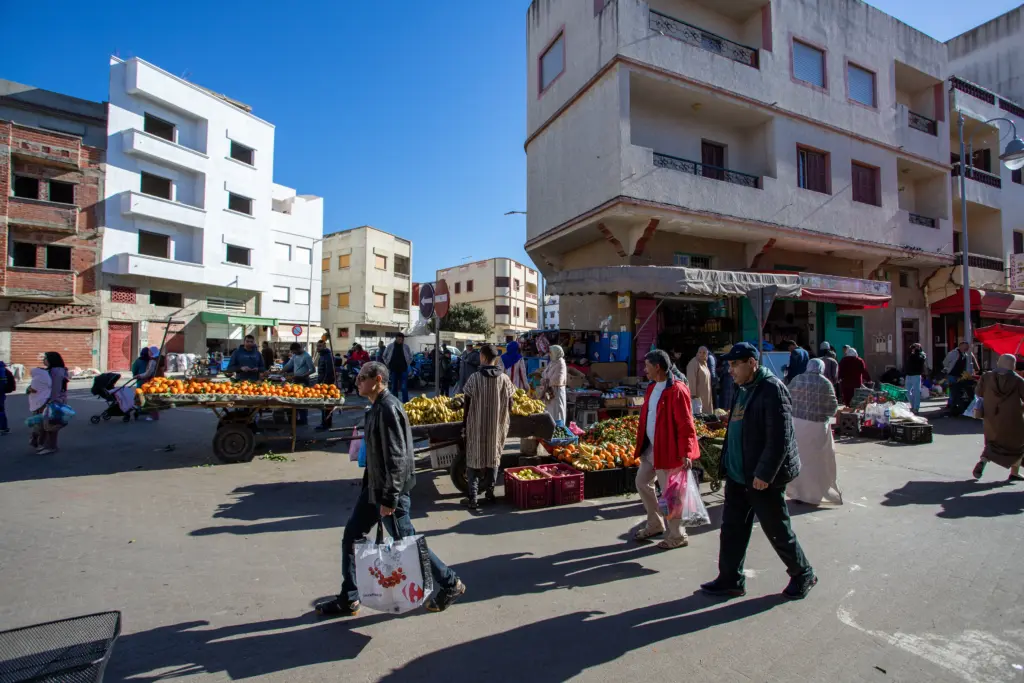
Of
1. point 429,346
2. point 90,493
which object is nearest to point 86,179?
point 429,346

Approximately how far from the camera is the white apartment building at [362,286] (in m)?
45.4

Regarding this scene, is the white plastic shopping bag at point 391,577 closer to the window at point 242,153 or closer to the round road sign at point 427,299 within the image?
the round road sign at point 427,299

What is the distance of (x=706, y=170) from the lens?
1566 centimetres

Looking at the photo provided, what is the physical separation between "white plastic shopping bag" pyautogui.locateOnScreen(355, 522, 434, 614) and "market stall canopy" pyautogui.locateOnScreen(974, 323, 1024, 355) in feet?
54.0

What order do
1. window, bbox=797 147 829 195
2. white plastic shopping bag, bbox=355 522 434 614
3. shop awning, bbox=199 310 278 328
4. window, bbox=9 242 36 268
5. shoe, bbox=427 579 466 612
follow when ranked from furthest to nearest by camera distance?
shop awning, bbox=199 310 278 328 → window, bbox=9 242 36 268 → window, bbox=797 147 829 195 → shoe, bbox=427 579 466 612 → white plastic shopping bag, bbox=355 522 434 614

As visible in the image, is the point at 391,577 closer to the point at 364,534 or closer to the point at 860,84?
the point at 364,534

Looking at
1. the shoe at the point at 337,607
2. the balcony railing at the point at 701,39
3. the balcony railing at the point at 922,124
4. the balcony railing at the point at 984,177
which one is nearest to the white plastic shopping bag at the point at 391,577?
the shoe at the point at 337,607

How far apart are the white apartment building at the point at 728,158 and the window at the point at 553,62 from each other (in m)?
0.08

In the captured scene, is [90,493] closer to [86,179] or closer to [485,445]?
[485,445]

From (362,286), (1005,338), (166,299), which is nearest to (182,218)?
(166,299)

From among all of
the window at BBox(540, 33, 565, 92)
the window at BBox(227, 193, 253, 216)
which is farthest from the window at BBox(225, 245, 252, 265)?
the window at BBox(540, 33, 565, 92)

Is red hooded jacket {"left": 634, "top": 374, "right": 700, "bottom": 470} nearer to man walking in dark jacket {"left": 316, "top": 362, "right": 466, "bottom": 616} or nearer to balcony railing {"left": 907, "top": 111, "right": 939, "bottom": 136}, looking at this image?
man walking in dark jacket {"left": 316, "top": 362, "right": 466, "bottom": 616}

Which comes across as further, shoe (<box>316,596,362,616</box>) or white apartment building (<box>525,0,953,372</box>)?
white apartment building (<box>525,0,953,372</box>)

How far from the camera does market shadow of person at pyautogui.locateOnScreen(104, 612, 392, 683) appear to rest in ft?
9.43
